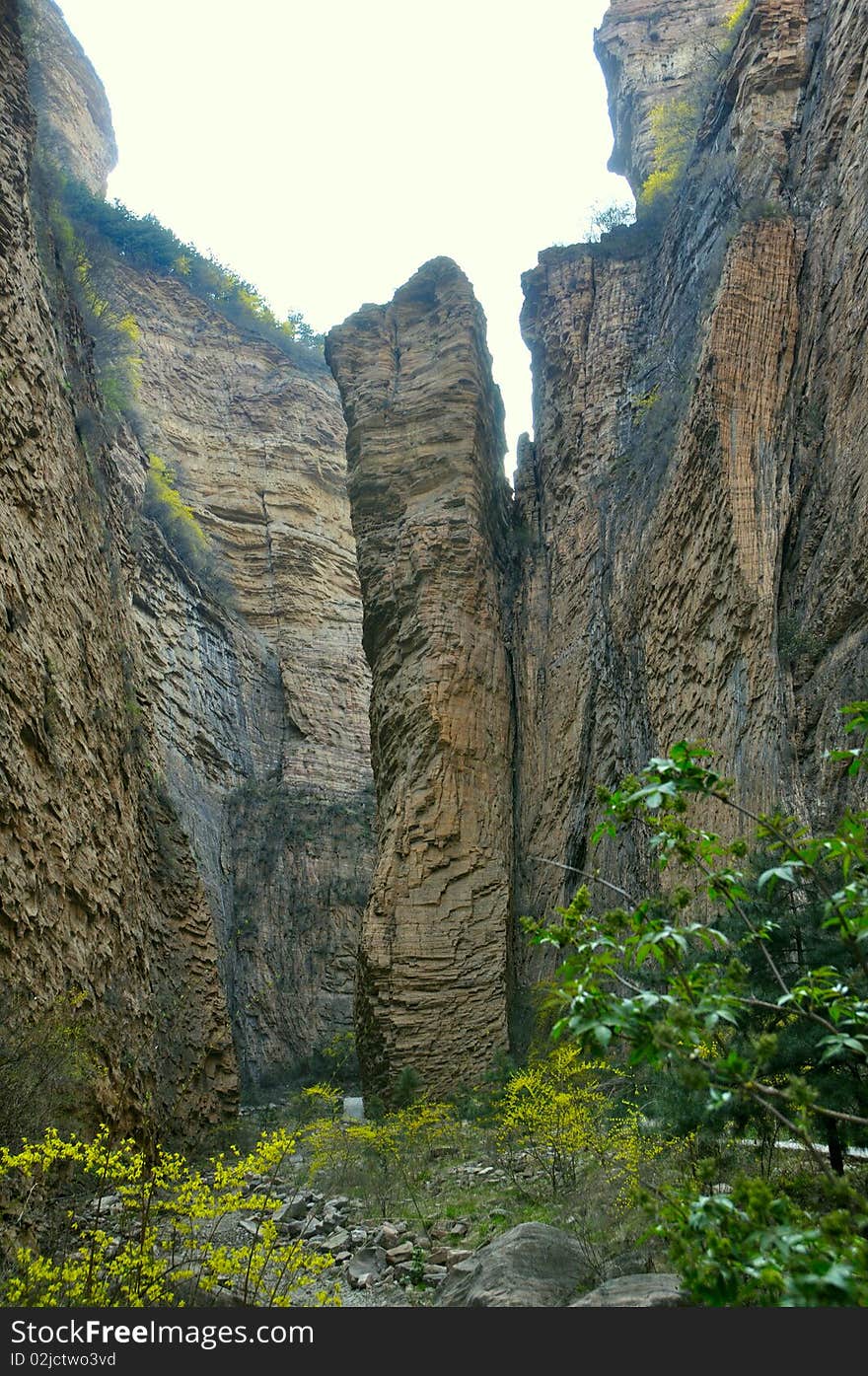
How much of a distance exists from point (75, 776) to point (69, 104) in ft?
127

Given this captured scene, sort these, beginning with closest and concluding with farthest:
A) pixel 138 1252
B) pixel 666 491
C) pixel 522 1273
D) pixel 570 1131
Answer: pixel 138 1252 → pixel 522 1273 → pixel 570 1131 → pixel 666 491

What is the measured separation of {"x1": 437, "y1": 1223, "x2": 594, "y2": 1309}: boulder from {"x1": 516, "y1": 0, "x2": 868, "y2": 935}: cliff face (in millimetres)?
5216

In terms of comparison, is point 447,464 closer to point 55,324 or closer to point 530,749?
point 530,749

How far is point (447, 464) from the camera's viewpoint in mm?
21156

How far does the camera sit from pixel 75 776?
476 inches

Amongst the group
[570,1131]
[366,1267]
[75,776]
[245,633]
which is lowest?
[366,1267]

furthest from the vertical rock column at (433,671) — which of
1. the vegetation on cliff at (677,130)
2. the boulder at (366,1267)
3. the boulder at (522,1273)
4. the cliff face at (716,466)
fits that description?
the boulder at (522,1273)

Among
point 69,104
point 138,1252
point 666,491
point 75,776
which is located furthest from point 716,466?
point 69,104

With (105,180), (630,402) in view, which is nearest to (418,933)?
(630,402)

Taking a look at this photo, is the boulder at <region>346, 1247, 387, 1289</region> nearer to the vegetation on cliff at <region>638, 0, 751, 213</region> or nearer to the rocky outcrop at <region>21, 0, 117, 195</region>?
the vegetation on cliff at <region>638, 0, 751, 213</region>

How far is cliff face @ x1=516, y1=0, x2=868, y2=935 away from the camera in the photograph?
11.8 m

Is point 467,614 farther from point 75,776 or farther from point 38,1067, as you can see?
point 38,1067

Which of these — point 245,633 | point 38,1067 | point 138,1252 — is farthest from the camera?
point 245,633

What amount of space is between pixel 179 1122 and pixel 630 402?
15.6 m
